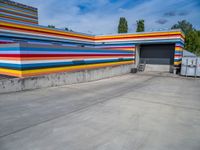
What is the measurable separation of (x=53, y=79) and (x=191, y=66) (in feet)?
37.1

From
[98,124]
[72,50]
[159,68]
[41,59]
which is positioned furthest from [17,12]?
[98,124]

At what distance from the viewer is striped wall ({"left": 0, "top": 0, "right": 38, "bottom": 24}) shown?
47.3 feet

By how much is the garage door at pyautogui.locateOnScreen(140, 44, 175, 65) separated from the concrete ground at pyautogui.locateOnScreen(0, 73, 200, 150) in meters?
12.3

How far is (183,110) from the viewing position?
5066mm

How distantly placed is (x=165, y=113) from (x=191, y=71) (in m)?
10.5

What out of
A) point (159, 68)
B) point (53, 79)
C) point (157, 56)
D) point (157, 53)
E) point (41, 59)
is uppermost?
point (157, 53)

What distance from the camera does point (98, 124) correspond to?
387 centimetres

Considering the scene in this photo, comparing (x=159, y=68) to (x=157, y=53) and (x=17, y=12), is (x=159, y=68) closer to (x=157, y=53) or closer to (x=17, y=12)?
(x=157, y=53)

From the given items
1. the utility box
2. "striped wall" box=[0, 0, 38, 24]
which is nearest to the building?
the utility box

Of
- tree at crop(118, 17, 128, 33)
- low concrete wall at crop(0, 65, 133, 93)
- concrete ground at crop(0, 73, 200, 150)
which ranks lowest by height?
concrete ground at crop(0, 73, 200, 150)

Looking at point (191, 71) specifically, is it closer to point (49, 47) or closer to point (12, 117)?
point (49, 47)

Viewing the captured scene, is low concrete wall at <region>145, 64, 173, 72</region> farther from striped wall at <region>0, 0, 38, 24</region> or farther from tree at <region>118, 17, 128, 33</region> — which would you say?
tree at <region>118, 17, 128, 33</region>

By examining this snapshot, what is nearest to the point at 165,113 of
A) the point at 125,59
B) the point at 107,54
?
the point at 107,54

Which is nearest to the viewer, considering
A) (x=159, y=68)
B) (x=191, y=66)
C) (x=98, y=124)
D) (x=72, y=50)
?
(x=98, y=124)
